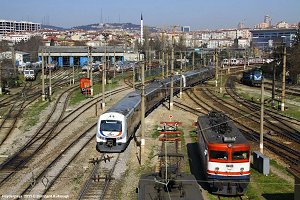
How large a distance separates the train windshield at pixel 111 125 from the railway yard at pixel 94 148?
159 cm

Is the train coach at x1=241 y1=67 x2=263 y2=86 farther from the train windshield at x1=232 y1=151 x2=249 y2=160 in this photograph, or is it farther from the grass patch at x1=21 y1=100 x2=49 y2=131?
the train windshield at x1=232 y1=151 x2=249 y2=160

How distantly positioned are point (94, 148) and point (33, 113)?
618 inches

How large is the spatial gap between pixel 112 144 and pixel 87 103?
67.4 feet

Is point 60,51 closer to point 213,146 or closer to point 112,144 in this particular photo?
point 112,144

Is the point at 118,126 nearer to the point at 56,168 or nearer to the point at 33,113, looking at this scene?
the point at 56,168

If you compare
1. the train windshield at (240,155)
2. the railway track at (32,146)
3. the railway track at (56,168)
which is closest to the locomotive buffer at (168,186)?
the train windshield at (240,155)

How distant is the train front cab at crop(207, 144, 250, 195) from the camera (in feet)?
62.1

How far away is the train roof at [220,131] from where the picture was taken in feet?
63.3

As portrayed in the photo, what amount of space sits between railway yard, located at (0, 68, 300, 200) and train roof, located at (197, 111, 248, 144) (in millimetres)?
2471

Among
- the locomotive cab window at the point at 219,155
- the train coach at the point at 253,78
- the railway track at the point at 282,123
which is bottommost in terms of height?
the railway track at the point at 282,123

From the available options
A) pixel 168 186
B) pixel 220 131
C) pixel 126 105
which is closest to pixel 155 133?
pixel 126 105

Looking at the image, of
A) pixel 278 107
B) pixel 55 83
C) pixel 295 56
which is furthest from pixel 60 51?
pixel 278 107

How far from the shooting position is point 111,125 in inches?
1086

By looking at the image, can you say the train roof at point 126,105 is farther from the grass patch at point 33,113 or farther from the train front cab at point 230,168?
the train front cab at point 230,168
